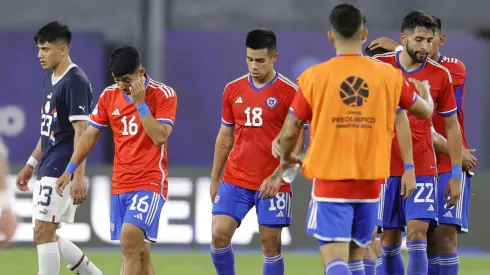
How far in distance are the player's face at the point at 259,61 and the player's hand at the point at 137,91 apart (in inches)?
38.4

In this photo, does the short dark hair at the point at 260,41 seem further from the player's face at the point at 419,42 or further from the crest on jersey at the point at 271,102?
the player's face at the point at 419,42

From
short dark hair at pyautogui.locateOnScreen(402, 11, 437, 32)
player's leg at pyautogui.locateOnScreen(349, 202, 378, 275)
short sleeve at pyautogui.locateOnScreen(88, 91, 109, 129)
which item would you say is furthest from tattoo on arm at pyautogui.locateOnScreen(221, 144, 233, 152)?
player's leg at pyautogui.locateOnScreen(349, 202, 378, 275)

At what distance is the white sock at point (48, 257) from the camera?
9711mm

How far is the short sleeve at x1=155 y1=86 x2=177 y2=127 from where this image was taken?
922 cm

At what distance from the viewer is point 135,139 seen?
9.25 meters

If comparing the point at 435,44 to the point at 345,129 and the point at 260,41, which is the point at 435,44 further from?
the point at 345,129

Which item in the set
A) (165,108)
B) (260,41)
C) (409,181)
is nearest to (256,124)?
(260,41)

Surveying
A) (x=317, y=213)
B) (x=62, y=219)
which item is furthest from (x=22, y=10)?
(x=317, y=213)

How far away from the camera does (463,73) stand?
9758 mm

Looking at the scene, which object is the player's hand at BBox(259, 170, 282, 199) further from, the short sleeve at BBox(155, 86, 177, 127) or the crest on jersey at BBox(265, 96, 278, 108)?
the short sleeve at BBox(155, 86, 177, 127)

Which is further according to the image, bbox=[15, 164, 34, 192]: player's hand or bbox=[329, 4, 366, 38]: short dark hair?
bbox=[15, 164, 34, 192]: player's hand

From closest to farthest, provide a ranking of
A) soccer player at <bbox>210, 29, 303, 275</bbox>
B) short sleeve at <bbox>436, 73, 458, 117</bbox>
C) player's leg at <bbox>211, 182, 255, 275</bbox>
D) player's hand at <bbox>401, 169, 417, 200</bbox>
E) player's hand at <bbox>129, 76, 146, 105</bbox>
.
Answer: player's hand at <bbox>401, 169, 417, 200</bbox> → player's hand at <bbox>129, 76, 146, 105</bbox> → short sleeve at <bbox>436, 73, 458, 117</bbox> → soccer player at <bbox>210, 29, 303, 275</bbox> → player's leg at <bbox>211, 182, 255, 275</bbox>

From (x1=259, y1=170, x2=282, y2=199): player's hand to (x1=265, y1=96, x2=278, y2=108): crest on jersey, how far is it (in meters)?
0.54

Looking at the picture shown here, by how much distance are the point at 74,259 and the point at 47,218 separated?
69 centimetres
